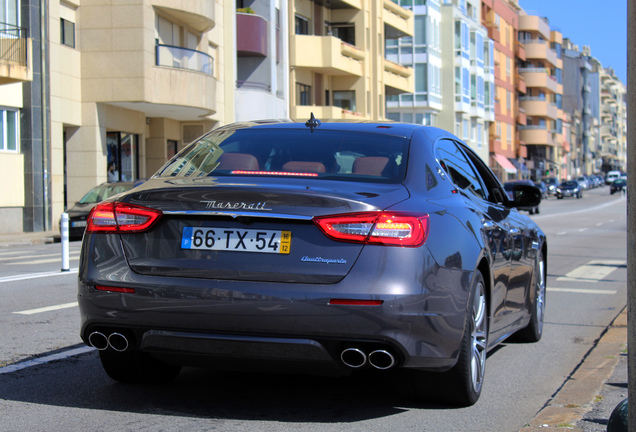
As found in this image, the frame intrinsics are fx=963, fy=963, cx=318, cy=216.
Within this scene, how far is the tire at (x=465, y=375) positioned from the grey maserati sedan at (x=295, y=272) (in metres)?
0.01

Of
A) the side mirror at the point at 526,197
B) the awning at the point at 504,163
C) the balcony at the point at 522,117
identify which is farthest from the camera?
the balcony at the point at 522,117

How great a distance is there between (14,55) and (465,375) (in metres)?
24.4

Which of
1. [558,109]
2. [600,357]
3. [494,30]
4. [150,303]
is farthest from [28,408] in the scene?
[558,109]

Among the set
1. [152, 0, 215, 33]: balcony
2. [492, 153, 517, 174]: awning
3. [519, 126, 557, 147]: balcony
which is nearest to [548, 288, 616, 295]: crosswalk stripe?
[152, 0, 215, 33]: balcony

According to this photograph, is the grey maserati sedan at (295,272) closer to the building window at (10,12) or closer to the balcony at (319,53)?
the building window at (10,12)

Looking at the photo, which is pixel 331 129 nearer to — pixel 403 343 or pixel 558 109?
pixel 403 343

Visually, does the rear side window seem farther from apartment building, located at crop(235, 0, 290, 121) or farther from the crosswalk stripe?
apartment building, located at crop(235, 0, 290, 121)

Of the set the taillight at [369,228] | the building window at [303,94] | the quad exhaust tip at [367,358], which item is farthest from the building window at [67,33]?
the quad exhaust tip at [367,358]

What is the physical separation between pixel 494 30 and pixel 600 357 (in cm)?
8585

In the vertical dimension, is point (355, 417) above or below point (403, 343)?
below

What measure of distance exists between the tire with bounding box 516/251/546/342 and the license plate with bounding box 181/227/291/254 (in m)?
3.36

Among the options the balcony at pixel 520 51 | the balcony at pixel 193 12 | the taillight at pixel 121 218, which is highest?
the balcony at pixel 520 51

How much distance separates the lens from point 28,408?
16.6ft

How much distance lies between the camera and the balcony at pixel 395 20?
178ft
